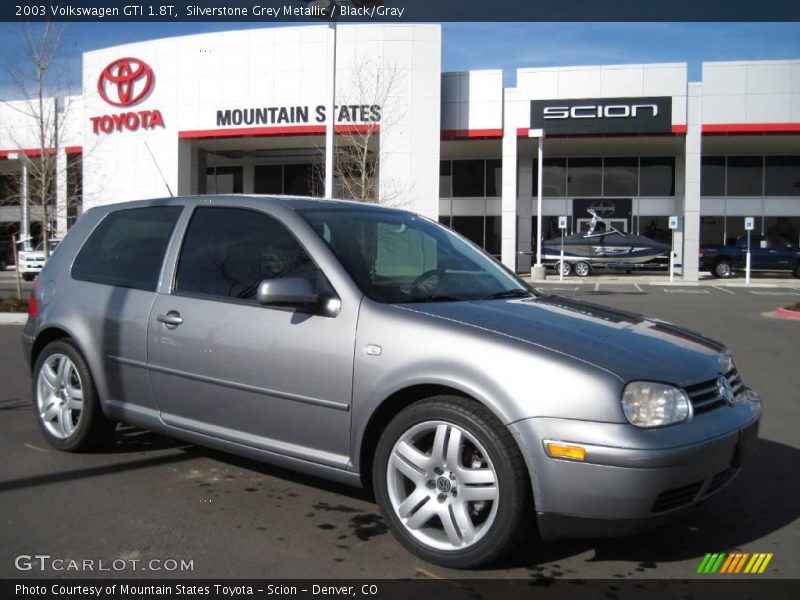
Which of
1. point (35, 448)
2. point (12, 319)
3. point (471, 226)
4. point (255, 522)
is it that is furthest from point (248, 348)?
point (471, 226)

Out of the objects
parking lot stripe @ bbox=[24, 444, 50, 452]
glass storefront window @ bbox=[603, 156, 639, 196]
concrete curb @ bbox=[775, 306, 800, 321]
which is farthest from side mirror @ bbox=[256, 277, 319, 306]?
glass storefront window @ bbox=[603, 156, 639, 196]

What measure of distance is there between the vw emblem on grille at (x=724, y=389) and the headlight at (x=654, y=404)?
39 cm

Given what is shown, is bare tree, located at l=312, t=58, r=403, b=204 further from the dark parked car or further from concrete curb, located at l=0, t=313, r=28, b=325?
the dark parked car

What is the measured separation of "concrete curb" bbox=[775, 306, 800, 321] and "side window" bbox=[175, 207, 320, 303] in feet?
44.4

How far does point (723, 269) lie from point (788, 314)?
57.1ft

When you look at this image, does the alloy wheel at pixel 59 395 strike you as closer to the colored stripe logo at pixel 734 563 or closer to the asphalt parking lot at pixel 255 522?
the asphalt parking lot at pixel 255 522

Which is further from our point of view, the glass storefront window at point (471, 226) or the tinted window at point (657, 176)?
the glass storefront window at point (471, 226)

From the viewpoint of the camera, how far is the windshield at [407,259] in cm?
387

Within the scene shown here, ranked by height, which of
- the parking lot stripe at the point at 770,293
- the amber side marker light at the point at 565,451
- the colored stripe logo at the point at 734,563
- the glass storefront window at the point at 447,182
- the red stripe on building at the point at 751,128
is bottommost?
the colored stripe logo at the point at 734,563

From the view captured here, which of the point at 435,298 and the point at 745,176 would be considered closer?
the point at 435,298

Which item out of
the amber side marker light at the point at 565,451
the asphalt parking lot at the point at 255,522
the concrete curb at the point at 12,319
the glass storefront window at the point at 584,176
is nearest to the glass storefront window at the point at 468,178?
the glass storefront window at the point at 584,176

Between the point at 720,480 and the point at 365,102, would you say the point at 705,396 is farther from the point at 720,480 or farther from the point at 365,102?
the point at 365,102

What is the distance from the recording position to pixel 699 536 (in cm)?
374
